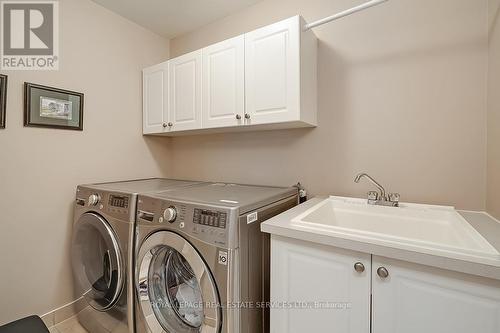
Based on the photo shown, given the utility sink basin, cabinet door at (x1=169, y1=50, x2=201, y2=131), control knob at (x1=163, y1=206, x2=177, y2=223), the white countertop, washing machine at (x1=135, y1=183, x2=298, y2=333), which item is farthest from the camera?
cabinet door at (x1=169, y1=50, x2=201, y2=131)

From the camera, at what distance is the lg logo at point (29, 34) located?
150cm

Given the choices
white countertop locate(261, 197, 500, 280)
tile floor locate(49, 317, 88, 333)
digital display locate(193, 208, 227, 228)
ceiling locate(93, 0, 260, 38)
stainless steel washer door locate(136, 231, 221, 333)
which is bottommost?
tile floor locate(49, 317, 88, 333)

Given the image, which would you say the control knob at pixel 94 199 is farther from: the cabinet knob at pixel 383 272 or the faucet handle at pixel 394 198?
the faucet handle at pixel 394 198

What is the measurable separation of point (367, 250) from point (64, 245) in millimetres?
2097

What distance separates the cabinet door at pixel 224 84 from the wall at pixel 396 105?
420mm

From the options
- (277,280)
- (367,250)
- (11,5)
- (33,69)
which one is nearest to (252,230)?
(277,280)

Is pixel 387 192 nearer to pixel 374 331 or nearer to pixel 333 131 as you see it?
pixel 333 131

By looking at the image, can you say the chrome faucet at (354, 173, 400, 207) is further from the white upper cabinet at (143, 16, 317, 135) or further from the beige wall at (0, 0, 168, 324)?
the beige wall at (0, 0, 168, 324)

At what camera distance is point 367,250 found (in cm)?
86

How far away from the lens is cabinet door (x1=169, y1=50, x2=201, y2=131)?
1847mm

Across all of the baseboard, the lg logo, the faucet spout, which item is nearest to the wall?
the faucet spout

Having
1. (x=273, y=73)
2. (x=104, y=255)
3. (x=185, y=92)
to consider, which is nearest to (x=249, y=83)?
(x=273, y=73)

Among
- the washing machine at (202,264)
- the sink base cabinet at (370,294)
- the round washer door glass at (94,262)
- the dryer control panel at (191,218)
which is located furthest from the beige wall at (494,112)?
the round washer door glass at (94,262)

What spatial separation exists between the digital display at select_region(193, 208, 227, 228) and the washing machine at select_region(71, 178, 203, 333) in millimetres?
498
